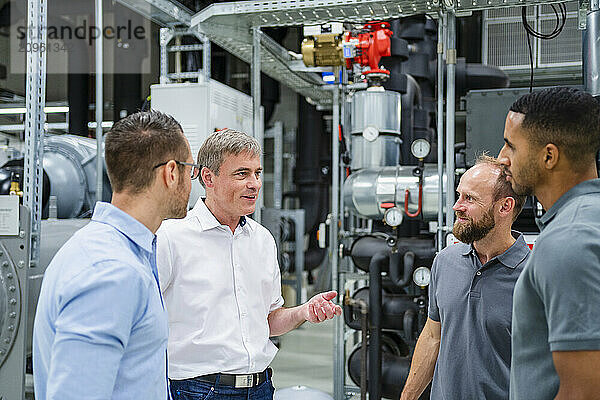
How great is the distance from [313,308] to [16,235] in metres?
1.52

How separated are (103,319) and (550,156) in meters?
0.94

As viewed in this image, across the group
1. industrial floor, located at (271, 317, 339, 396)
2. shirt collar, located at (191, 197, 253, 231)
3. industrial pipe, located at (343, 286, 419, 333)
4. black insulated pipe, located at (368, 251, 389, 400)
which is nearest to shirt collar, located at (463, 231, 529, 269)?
shirt collar, located at (191, 197, 253, 231)

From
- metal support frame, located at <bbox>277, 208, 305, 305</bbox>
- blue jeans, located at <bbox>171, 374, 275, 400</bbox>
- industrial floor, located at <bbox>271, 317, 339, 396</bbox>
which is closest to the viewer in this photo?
blue jeans, located at <bbox>171, 374, 275, 400</bbox>

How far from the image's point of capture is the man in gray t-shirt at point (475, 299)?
1.97 metres

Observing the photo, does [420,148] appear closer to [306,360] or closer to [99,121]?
[99,121]

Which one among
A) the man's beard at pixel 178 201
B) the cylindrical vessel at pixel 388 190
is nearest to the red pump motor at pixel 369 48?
the cylindrical vessel at pixel 388 190

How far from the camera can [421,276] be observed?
3.74 metres

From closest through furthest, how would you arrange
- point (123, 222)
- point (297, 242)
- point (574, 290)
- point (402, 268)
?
1. point (574, 290)
2. point (123, 222)
3. point (402, 268)
4. point (297, 242)

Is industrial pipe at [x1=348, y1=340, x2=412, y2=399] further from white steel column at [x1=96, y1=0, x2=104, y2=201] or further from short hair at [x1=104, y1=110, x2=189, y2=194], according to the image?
short hair at [x1=104, y1=110, x2=189, y2=194]

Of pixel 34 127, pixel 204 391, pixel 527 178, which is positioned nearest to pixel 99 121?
pixel 34 127

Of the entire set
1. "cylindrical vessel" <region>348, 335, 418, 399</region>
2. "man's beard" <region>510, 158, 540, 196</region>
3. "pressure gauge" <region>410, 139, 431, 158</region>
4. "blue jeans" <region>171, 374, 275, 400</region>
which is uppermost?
"pressure gauge" <region>410, 139, 431, 158</region>

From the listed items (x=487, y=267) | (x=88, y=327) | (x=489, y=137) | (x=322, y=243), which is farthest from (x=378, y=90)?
(x=88, y=327)

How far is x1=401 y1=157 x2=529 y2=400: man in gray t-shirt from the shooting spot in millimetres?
1974

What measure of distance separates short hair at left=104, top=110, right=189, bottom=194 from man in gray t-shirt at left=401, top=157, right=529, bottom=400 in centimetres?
117
